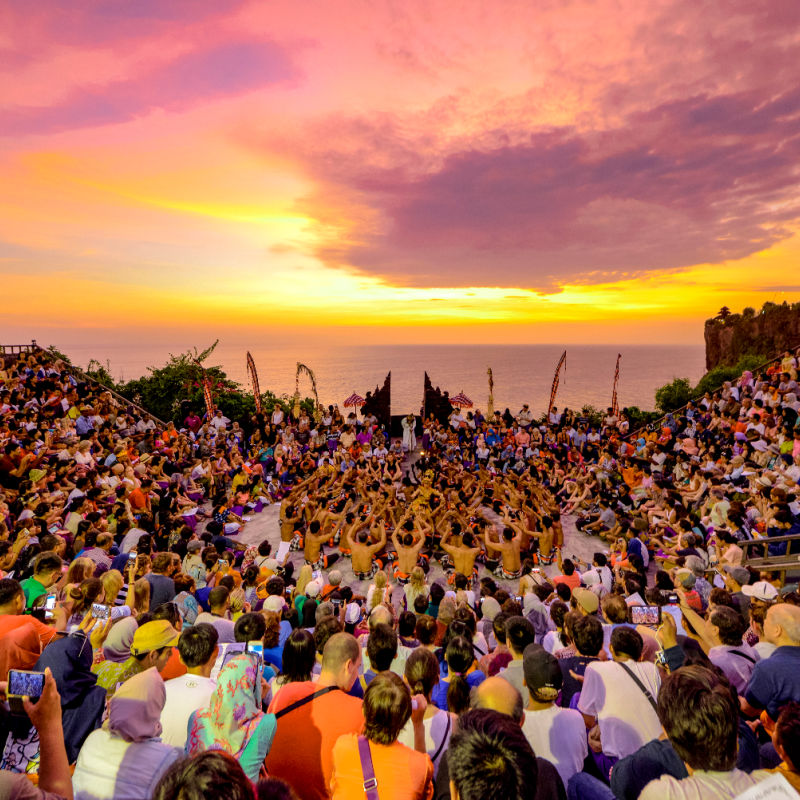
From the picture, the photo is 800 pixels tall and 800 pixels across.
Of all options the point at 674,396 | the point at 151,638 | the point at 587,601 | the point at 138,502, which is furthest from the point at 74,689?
the point at 674,396

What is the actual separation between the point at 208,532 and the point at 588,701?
291 inches

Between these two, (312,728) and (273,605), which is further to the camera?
(273,605)

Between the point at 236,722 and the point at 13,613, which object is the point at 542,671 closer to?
the point at 236,722

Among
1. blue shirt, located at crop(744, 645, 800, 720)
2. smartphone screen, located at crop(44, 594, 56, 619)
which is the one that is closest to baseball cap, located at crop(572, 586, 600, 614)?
blue shirt, located at crop(744, 645, 800, 720)

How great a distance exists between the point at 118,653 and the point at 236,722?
1690 millimetres

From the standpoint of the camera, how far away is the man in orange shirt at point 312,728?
8.11 ft

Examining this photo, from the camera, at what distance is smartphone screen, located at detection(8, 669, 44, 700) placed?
1.96 m

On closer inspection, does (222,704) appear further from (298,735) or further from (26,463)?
(26,463)

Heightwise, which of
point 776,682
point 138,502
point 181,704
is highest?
point 776,682

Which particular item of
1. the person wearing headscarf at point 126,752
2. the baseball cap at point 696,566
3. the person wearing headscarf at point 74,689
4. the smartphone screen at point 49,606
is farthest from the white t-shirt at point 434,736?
the baseball cap at point 696,566

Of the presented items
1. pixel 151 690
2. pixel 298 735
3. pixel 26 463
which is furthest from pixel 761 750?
pixel 26 463

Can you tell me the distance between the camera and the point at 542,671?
9.12ft

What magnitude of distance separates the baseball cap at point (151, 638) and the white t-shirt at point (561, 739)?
264 centimetres

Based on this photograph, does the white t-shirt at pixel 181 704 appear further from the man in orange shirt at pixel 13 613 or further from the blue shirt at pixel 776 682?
the blue shirt at pixel 776 682
